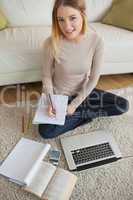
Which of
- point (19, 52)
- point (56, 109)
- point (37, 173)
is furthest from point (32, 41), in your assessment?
point (37, 173)

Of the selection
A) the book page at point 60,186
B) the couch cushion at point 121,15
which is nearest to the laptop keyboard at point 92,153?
the book page at point 60,186

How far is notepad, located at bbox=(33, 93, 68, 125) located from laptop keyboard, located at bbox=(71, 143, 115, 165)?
22 centimetres

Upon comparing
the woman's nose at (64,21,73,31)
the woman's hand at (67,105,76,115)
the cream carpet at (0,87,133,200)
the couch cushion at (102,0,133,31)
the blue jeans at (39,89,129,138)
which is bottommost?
the cream carpet at (0,87,133,200)

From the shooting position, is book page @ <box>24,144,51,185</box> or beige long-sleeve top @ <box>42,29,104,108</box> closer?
book page @ <box>24,144,51,185</box>

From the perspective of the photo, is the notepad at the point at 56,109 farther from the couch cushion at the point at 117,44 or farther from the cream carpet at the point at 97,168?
the couch cushion at the point at 117,44

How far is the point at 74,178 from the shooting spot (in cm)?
133

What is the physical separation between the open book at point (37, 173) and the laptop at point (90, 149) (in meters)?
0.11

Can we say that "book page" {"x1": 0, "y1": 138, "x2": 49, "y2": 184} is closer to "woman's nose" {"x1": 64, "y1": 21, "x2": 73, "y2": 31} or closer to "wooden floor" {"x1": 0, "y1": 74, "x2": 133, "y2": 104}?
"wooden floor" {"x1": 0, "y1": 74, "x2": 133, "y2": 104}

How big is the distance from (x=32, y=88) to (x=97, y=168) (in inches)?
36.3

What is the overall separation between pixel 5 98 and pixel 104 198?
106cm

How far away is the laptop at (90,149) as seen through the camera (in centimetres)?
143

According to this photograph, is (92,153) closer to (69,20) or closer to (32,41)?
(69,20)

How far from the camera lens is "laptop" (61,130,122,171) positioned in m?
1.43

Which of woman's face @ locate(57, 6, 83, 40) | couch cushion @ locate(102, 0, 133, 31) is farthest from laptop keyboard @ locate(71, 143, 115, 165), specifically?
couch cushion @ locate(102, 0, 133, 31)
